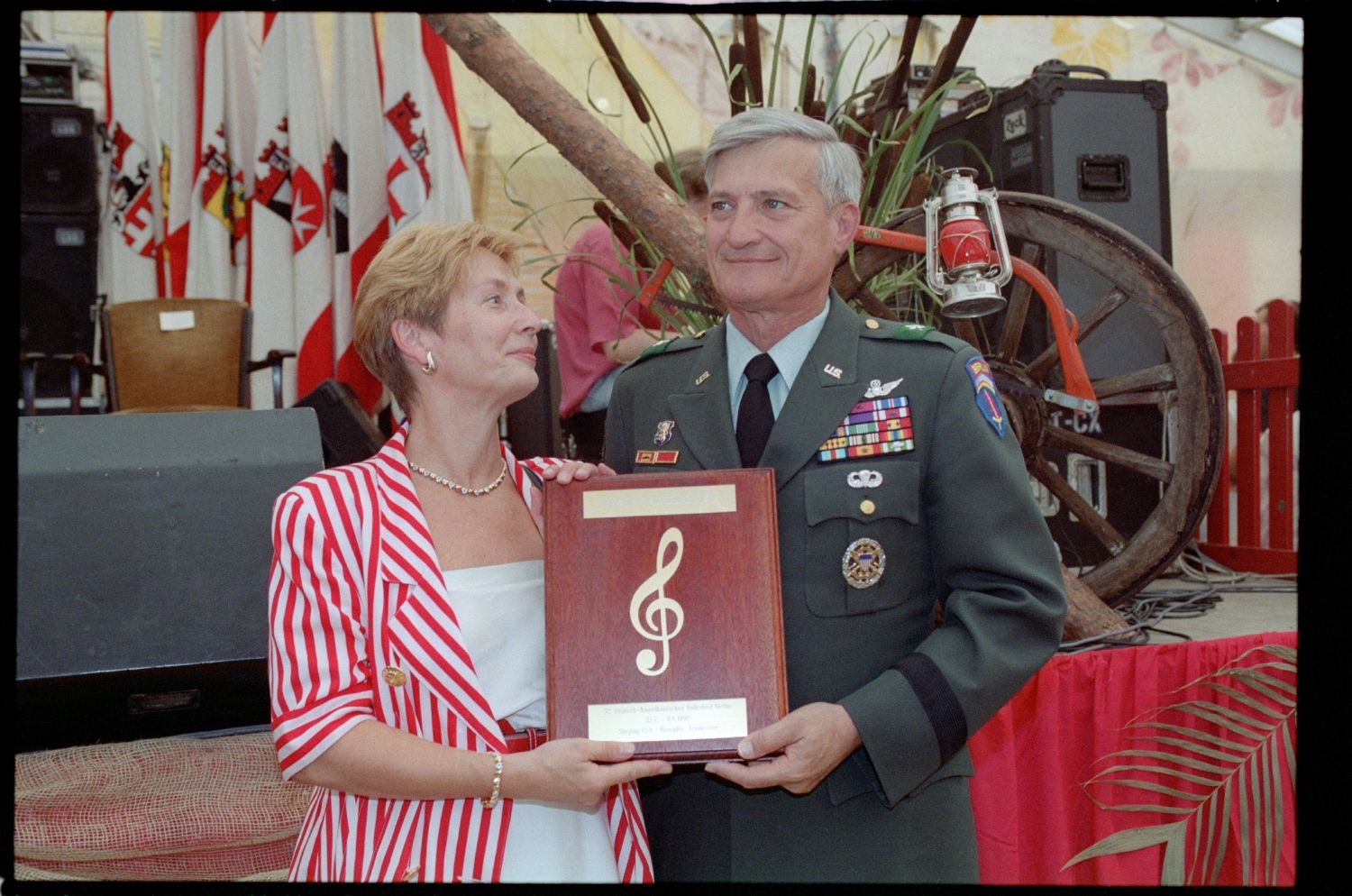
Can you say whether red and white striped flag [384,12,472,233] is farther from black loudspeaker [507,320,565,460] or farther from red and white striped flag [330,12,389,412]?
black loudspeaker [507,320,565,460]

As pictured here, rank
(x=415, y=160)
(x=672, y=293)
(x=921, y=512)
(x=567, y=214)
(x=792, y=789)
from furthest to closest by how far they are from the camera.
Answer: (x=567, y=214) < (x=415, y=160) < (x=672, y=293) < (x=921, y=512) < (x=792, y=789)

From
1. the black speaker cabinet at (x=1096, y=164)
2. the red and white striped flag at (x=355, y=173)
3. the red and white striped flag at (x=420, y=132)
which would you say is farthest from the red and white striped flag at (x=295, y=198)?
the black speaker cabinet at (x=1096, y=164)

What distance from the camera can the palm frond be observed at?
204 cm

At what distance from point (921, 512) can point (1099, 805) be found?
1.04m

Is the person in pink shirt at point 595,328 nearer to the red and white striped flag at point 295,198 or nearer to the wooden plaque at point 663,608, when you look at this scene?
the wooden plaque at point 663,608

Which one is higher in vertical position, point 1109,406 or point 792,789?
point 1109,406

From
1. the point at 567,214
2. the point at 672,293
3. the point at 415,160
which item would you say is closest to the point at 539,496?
the point at 672,293

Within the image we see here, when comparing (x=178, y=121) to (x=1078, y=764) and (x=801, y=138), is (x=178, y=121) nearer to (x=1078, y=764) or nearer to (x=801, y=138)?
(x=801, y=138)

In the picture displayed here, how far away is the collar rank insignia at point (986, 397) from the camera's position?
4.76ft

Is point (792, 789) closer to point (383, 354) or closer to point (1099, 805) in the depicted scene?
point (383, 354)

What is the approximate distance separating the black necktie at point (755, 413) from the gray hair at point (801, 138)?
9.8 inches

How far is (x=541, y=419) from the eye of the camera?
405 centimetres

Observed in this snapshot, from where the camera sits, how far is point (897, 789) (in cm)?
136

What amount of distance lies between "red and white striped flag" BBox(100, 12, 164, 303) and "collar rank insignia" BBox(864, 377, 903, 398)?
4396 mm
